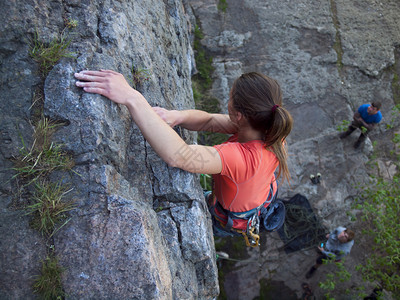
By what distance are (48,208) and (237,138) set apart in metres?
1.34

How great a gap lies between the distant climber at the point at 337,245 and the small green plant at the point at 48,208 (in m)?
3.51

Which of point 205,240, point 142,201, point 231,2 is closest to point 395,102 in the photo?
point 231,2

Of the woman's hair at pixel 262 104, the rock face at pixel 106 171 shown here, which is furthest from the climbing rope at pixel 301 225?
the woman's hair at pixel 262 104

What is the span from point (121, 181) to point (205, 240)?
76 cm

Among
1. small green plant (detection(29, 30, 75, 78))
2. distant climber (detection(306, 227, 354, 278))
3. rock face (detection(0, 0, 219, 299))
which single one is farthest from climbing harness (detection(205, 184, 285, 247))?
distant climber (detection(306, 227, 354, 278))

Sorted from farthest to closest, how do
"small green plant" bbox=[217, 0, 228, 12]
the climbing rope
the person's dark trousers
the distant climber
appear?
1. "small green plant" bbox=[217, 0, 228, 12]
2. the climbing rope
3. the person's dark trousers
4. the distant climber

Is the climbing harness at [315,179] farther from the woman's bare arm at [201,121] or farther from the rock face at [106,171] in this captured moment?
the woman's bare arm at [201,121]

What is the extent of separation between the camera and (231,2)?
612 centimetres

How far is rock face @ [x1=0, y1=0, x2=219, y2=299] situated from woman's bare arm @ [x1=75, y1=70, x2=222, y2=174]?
0.31ft

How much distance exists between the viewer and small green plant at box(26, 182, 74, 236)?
5.33 feet

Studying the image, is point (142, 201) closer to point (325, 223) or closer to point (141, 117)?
point (141, 117)

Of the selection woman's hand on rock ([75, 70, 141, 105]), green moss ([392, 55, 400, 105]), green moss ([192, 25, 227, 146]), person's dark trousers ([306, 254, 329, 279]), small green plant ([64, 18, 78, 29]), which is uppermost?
small green plant ([64, 18, 78, 29])

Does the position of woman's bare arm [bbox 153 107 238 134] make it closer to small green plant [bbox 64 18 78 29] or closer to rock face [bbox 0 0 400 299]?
rock face [bbox 0 0 400 299]

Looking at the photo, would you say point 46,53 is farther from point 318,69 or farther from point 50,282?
Result: point 318,69
